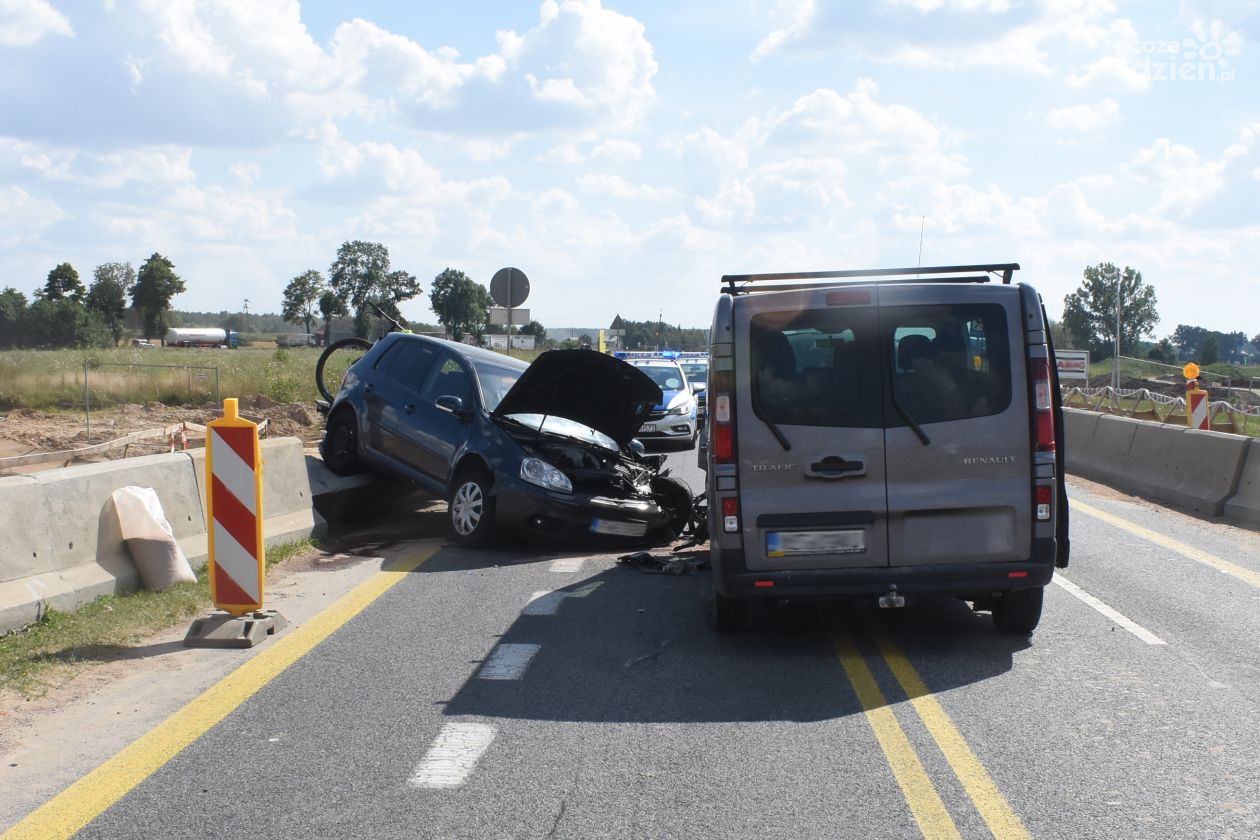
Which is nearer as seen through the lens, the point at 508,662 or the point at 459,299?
the point at 508,662

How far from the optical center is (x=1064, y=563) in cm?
711

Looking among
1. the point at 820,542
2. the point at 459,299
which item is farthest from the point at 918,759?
the point at 459,299

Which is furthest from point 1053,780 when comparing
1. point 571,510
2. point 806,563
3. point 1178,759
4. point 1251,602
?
point 571,510

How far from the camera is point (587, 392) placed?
11469 millimetres

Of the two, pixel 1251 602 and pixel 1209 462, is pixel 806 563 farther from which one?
pixel 1209 462

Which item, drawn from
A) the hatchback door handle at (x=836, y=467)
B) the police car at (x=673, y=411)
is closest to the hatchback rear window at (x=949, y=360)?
the hatchback door handle at (x=836, y=467)

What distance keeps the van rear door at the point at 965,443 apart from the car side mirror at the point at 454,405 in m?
5.24

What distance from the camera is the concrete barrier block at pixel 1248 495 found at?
13.0m

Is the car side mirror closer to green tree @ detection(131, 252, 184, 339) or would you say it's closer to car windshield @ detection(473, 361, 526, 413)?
car windshield @ detection(473, 361, 526, 413)

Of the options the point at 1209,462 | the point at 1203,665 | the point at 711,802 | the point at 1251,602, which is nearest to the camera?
the point at 711,802

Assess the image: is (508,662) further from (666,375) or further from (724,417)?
(666,375)

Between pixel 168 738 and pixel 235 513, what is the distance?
2.10 m

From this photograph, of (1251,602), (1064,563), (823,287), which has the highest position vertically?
(823,287)

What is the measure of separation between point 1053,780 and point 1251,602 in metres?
4.56
